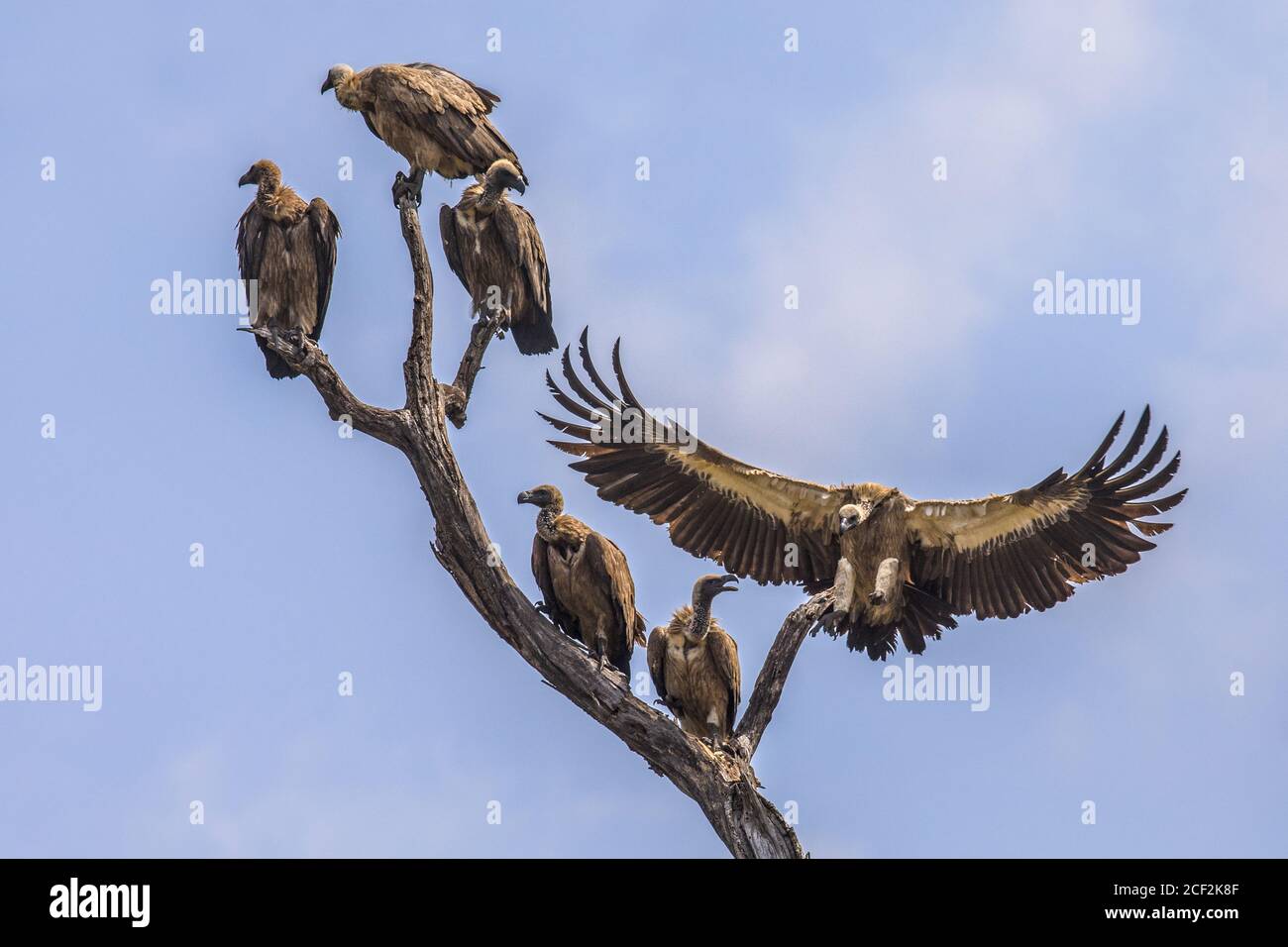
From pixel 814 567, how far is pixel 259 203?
4029mm

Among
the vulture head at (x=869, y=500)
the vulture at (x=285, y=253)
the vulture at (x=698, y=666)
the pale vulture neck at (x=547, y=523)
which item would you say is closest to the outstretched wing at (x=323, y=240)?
the vulture at (x=285, y=253)

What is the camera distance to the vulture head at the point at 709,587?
448 inches

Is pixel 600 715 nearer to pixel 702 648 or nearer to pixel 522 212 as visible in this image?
pixel 702 648

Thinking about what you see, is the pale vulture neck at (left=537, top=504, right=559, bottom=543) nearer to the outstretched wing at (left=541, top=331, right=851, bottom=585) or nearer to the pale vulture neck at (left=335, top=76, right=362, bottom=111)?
the outstretched wing at (left=541, top=331, right=851, bottom=585)

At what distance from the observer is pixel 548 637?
10812 mm

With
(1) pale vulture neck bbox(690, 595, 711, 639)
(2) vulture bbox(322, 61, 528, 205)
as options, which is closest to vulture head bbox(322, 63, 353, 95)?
(2) vulture bbox(322, 61, 528, 205)

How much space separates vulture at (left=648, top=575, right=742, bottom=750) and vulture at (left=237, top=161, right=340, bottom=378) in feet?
9.20

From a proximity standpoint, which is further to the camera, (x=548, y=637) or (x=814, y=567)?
(x=814, y=567)

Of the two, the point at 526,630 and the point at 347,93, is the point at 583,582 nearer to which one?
the point at 526,630

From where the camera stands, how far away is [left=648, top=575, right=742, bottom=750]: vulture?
11.6 meters

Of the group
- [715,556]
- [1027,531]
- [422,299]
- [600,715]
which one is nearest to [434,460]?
[422,299]

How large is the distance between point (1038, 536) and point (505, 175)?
12.4 feet

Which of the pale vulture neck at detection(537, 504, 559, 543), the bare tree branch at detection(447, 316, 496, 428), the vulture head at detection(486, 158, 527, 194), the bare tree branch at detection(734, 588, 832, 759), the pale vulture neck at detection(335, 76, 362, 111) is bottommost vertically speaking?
the bare tree branch at detection(734, 588, 832, 759)

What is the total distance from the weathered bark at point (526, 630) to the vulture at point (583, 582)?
1.94 ft
